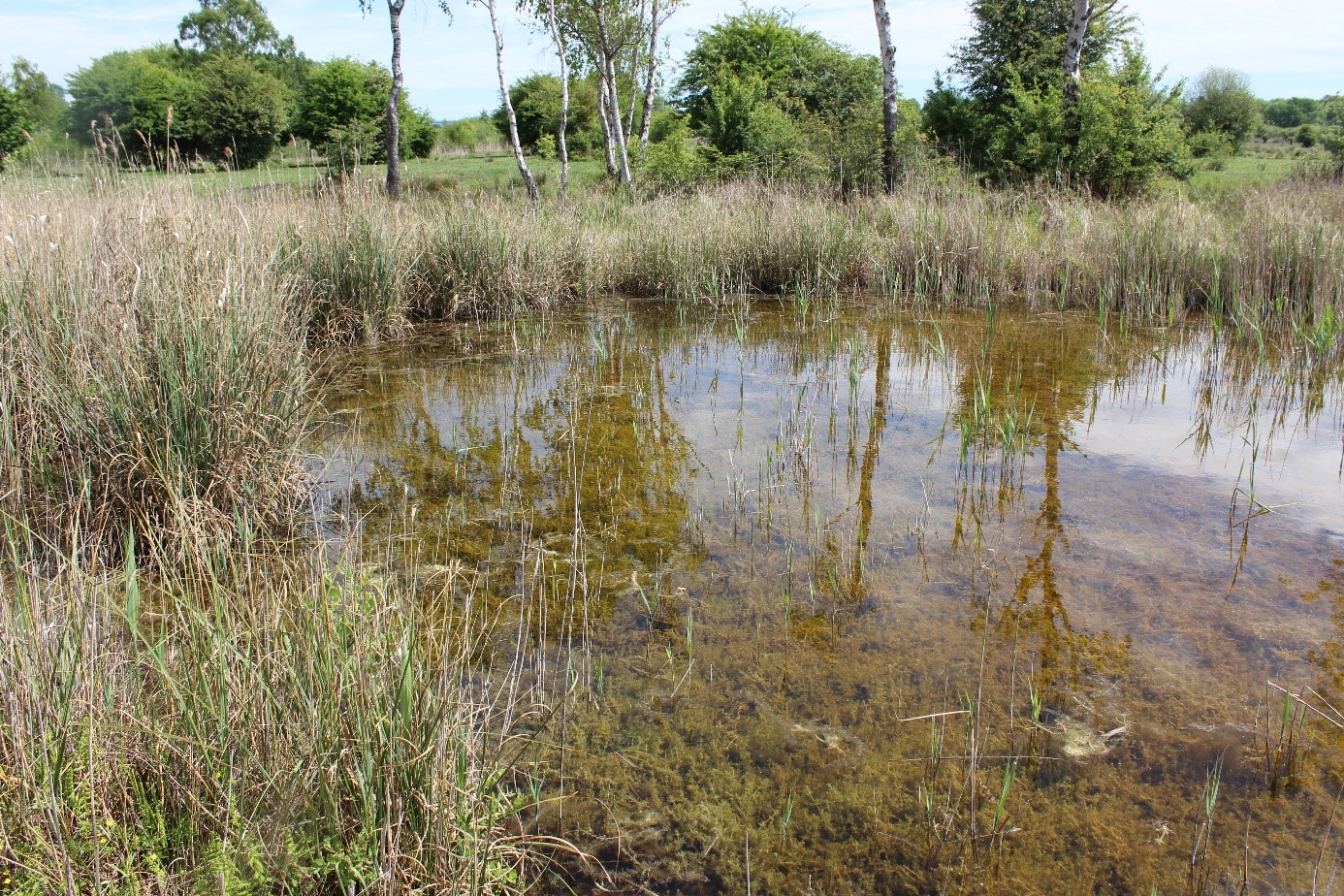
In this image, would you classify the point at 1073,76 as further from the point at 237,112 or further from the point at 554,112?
the point at 237,112

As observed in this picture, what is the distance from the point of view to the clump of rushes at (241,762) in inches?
58.3

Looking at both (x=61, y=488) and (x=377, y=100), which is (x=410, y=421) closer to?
(x=61, y=488)

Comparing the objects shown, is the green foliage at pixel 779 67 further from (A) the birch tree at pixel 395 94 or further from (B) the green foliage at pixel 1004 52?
(A) the birch tree at pixel 395 94

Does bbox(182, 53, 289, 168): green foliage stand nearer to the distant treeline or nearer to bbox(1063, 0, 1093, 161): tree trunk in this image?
the distant treeline

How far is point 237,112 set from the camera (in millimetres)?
27156

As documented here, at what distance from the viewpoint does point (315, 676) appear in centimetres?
164

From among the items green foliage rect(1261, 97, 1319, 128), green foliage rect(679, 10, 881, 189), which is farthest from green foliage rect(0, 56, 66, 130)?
green foliage rect(1261, 97, 1319, 128)

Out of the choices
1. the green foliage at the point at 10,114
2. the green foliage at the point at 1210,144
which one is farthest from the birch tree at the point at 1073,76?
the green foliage at the point at 10,114

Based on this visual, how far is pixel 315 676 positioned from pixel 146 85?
37.1 meters

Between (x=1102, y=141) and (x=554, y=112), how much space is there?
916 inches

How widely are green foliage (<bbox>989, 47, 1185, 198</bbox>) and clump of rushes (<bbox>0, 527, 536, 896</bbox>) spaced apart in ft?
37.3

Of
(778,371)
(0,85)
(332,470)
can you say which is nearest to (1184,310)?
(778,371)

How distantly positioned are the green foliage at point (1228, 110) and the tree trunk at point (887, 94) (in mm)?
24815

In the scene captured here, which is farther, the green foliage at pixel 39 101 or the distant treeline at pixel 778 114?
the green foliage at pixel 39 101
